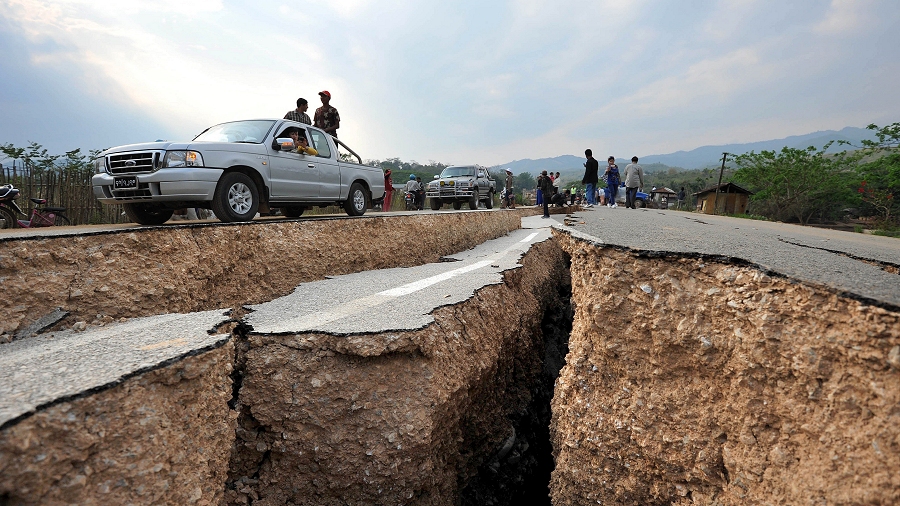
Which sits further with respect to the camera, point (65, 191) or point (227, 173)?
point (65, 191)

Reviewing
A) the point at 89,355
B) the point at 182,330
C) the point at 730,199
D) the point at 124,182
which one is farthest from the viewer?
the point at 730,199

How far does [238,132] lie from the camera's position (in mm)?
5574

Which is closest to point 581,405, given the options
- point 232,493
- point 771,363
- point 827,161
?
point 771,363

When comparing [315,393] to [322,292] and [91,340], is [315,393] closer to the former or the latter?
[91,340]

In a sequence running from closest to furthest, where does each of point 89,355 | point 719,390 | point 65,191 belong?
point 89,355, point 719,390, point 65,191

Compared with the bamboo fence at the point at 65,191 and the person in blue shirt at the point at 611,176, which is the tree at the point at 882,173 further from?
the bamboo fence at the point at 65,191

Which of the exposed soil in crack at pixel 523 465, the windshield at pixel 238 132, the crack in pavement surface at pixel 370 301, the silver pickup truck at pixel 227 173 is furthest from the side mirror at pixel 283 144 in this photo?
the exposed soil in crack at pixel 523 465

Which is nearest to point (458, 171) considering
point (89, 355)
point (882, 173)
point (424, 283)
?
point (424, 283)

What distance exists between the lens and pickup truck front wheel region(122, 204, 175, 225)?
480 cm

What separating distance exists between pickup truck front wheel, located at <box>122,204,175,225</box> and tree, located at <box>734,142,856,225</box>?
30.5 m

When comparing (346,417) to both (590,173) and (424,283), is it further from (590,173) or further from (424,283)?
(590,173)

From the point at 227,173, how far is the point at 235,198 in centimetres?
30

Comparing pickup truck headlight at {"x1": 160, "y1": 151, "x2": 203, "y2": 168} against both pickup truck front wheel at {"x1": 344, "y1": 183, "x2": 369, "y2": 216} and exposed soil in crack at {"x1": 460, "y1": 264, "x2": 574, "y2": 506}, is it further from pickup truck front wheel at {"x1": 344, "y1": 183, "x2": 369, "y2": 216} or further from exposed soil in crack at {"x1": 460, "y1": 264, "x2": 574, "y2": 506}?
exposed soil in crack at {"x1": 460, "y1": 264, "x2": 574, "y2": 506}

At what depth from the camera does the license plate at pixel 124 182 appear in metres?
4.30
